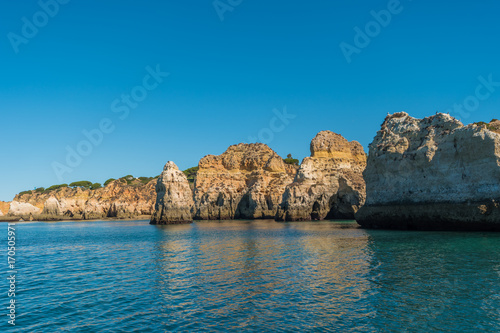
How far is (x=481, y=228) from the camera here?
1374 inches

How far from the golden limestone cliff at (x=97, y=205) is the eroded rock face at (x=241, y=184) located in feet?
101

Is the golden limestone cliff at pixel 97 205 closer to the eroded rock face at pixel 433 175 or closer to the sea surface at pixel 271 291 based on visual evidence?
the eroded rock face at pixel 433 175

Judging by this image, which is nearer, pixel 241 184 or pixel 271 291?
pixel 271 291

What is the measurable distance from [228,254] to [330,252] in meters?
7.41

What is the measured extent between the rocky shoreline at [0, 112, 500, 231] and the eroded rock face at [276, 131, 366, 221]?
0.21 meters

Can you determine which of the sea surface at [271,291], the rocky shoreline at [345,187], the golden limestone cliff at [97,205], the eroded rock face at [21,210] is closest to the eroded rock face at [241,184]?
the rocky shoreline at [345,187]

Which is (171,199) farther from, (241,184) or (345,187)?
(345,187)

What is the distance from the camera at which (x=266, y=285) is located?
16344 mm

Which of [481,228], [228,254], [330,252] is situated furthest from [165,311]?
[481,228]

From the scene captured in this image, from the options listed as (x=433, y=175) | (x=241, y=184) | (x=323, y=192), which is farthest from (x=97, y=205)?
(x=433, y=175)

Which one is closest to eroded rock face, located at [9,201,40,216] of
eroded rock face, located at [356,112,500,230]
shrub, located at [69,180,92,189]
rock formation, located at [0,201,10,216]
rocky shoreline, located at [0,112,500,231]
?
rocky shoreline, located at [0,112,500,231]

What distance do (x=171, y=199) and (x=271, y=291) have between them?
58.5m

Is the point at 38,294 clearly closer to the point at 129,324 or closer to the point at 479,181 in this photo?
the point at 129,324

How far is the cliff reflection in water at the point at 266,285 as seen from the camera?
1242 centimetres
